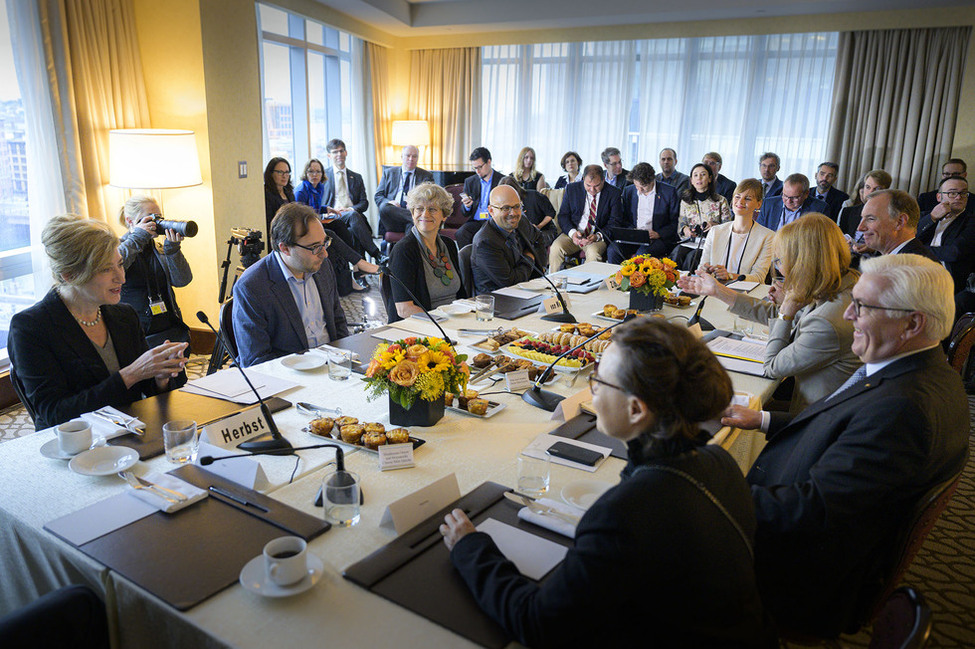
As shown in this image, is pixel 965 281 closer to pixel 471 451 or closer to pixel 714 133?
pixel 714 133

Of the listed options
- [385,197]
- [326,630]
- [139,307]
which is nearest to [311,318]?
[139,307]

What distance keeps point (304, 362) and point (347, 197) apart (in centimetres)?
538

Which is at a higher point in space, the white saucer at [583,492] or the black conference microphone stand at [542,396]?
the black conference microphone stand at [542,396]

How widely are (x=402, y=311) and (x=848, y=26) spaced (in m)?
6.39

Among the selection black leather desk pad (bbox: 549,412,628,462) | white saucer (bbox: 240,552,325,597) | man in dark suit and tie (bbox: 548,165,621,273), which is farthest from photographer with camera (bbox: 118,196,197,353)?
man in dark suit and tie (bbox: 548,165,621,273)

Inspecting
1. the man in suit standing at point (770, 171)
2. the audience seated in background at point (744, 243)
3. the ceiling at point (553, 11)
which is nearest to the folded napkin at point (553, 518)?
the audience seated in background at point (744, 243)

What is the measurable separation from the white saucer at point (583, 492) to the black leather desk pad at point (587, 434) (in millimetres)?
235

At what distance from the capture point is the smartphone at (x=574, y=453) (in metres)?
1.79

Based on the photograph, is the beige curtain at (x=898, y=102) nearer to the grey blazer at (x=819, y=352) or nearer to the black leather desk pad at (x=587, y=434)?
the grey blazer at (x=819, y=352)

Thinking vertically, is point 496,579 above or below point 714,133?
below

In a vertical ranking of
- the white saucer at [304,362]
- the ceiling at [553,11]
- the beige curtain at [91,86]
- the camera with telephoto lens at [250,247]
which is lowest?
the white saucer at [304,362]

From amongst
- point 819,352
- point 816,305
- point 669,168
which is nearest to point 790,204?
point 669,168

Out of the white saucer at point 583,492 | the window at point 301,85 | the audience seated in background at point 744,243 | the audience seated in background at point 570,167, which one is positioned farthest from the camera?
the audience seated in background at point 570,167

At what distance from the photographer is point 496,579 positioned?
1.21 m
